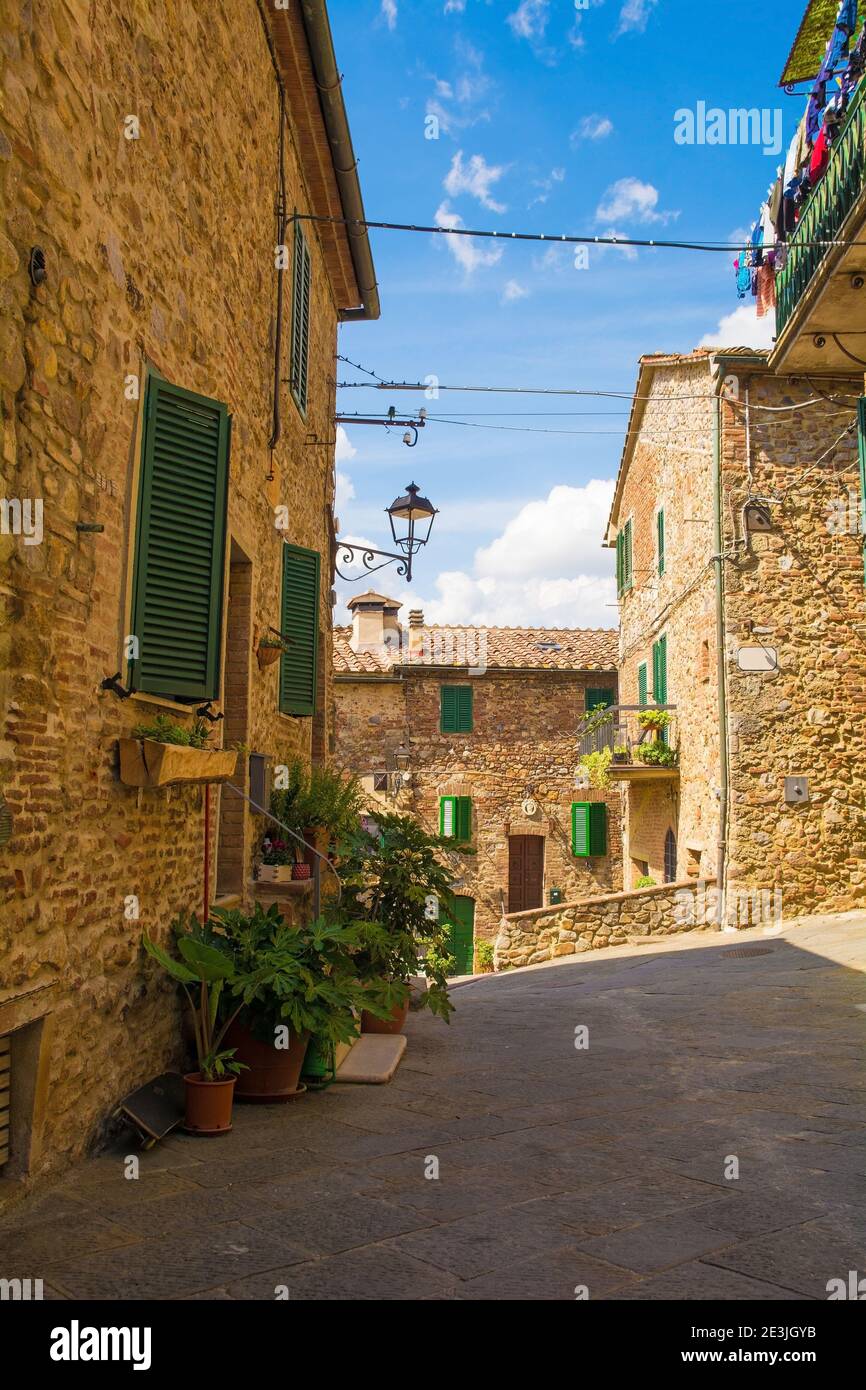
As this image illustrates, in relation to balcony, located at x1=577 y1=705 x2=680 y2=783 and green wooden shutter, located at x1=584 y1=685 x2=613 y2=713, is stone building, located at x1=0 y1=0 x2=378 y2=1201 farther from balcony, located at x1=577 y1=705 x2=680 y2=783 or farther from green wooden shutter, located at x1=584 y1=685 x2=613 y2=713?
green wooden shutter, located at x1=584 y1=685 x2=613 y2=713

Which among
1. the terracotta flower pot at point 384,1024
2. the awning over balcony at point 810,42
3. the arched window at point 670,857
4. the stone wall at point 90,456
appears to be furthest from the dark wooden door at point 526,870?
the stone wall at point 90,456

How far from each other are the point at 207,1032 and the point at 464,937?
16717 millimetres

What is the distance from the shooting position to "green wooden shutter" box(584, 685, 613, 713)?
21953 millimetres

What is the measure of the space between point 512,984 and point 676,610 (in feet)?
21.7

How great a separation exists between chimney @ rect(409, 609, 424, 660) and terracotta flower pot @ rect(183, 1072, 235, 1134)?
1777cm

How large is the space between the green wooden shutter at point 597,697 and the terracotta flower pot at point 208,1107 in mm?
17762

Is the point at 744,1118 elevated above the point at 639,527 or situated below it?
below

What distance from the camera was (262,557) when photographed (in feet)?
26.2

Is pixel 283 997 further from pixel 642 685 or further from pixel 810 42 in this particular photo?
pixel 642 685

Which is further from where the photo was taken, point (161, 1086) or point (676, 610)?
point (676, 610)

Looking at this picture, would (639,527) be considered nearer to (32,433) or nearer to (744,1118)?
(744,1118)

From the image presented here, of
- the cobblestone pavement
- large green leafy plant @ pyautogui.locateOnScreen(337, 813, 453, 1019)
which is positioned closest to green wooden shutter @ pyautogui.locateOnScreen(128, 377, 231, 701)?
the cobblestone pavement
